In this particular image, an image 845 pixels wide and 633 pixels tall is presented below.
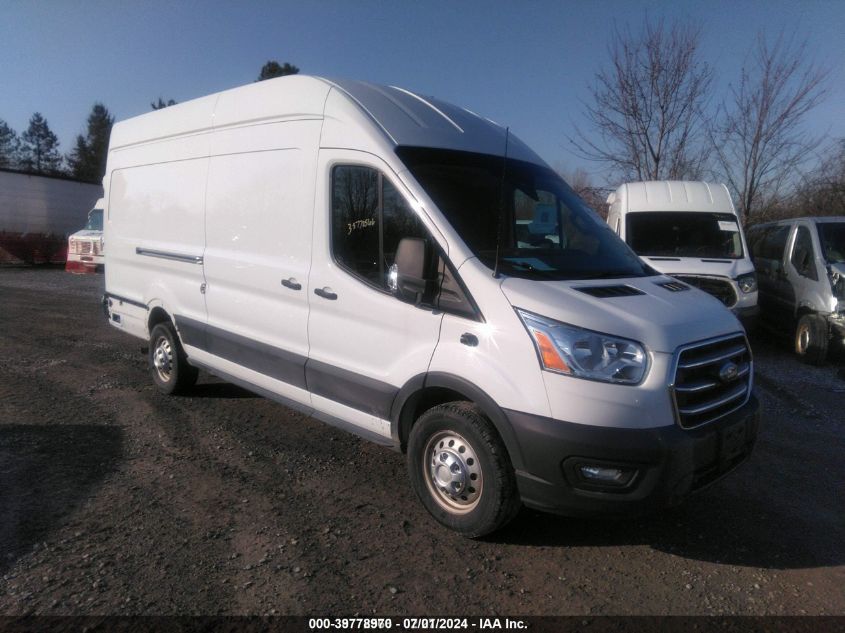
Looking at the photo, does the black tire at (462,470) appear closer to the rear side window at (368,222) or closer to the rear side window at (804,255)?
the rear side window at (368,222)

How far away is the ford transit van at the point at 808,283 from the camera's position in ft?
27.6

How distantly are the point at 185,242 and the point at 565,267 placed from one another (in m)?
3.61

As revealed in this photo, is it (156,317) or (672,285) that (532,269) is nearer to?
(672,285)

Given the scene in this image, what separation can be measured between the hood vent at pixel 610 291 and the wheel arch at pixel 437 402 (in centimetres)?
81

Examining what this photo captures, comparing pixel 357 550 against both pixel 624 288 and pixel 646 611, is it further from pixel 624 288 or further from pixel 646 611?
pixel 624 288

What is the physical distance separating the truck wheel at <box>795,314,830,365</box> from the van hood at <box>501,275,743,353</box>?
222 inches

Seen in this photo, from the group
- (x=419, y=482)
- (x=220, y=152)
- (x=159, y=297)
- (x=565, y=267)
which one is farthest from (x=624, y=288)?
(x=159, y=297)

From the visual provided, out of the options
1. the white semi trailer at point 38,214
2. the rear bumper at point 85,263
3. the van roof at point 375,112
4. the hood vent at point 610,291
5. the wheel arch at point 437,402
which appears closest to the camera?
the wheel arch at point 437,402

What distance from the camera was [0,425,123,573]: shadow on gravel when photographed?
12.2ft

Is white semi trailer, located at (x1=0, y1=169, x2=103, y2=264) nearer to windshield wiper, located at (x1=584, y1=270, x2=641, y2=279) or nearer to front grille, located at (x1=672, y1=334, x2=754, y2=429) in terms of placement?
windshield wiper, located at (x1=584, y1=270, x2=641, y2=279)

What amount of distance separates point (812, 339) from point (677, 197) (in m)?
2.77

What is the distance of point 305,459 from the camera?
4.92 metres

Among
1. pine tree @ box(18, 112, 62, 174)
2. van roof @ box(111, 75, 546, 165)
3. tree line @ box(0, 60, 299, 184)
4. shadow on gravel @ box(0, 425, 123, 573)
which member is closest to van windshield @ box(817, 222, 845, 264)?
van roof @ box(111, 75, 546, 165)

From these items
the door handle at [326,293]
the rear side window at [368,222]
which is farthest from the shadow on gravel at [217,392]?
the rear side window at [368,222]
